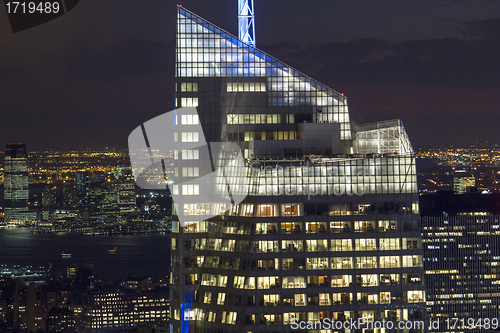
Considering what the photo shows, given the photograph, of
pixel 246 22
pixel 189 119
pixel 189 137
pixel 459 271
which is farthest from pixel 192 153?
pixel 459 271

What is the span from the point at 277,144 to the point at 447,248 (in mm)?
120457

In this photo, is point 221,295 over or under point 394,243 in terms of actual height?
under

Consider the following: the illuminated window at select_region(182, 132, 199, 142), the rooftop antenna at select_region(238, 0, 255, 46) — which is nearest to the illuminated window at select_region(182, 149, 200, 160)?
the illuminated window at select_region(182, 132, 199, 142)

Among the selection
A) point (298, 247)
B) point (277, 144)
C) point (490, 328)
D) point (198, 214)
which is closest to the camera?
point (298, 247)

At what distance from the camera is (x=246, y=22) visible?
3615 inches

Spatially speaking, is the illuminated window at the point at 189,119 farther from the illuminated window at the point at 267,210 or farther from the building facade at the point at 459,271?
the building facade at the point at 459,271

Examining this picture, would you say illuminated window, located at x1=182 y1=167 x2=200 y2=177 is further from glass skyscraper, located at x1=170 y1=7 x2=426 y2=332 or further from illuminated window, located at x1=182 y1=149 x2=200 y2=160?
glass skyscraper, located at x1=170 y1=7 x2=426 y2=332

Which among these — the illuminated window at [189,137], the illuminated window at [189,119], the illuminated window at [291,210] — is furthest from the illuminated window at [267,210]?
the illuminated window at [189,119]

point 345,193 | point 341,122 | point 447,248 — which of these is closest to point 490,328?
point 447,248

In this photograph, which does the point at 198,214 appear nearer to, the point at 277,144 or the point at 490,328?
the point at 277,144

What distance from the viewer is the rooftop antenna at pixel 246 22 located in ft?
298

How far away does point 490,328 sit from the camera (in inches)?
6481

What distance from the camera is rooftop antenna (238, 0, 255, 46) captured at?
298 feet

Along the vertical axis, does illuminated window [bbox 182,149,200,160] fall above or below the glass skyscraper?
above
